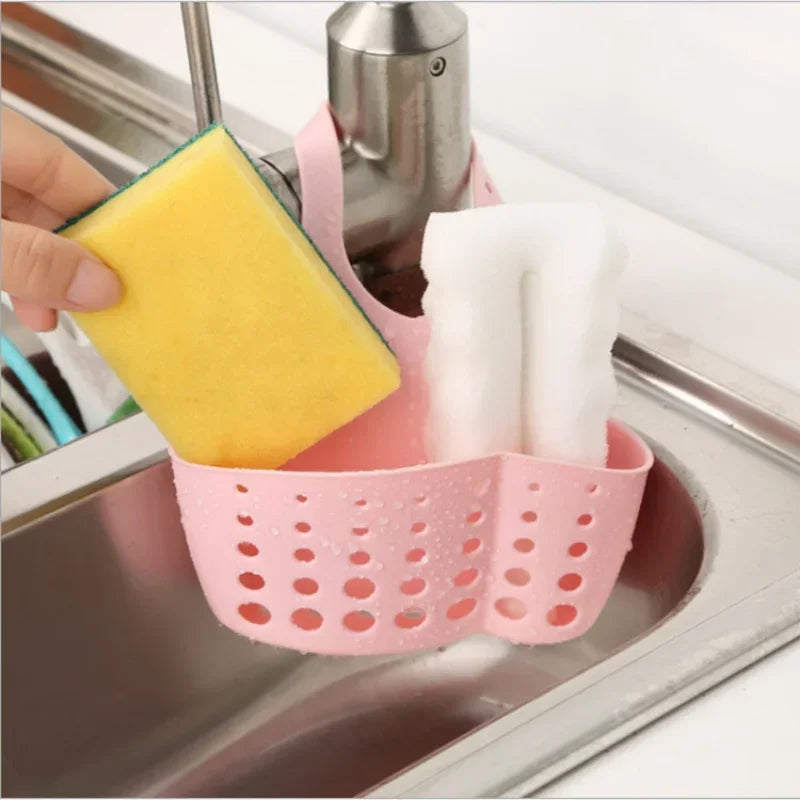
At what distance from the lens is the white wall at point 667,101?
2.03 ft

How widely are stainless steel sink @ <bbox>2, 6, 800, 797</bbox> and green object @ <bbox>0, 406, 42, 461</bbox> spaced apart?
0.11 meters

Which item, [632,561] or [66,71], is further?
[66,71]

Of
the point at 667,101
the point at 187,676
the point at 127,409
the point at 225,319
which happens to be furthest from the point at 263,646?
the point at 667,101

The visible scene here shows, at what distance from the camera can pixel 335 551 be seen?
0.50m

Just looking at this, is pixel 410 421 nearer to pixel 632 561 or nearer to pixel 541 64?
pixel 632 561

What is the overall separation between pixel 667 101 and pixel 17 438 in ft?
1.46

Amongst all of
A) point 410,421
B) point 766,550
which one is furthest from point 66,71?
point 766,550

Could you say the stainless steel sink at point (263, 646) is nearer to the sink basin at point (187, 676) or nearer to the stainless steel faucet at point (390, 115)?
the sink basin at point (187, 676)

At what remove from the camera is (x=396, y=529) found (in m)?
0.50

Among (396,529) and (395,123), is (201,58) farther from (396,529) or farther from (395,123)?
(396,529)

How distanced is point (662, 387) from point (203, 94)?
0.92ft

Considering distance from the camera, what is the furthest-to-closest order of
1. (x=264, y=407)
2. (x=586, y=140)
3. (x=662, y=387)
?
(x=586, y=140) → (x=662, y=387) → (x=264, y=407)

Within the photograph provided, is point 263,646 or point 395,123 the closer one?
point 395,123

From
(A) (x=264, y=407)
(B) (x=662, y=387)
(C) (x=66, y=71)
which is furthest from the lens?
(C) (x=66, y=71)
